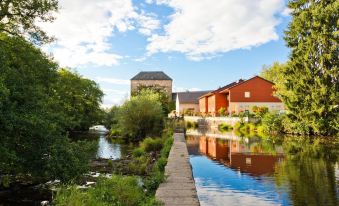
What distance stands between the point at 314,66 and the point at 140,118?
19.5m

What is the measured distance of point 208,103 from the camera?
8394 centimetres

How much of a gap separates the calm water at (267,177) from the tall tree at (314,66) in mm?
14468

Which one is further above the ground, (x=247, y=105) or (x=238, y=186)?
(x=247, y=105)

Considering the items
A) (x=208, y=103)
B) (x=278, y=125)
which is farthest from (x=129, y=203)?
(x=208, y=103)

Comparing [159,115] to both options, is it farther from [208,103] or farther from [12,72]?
[208,103]

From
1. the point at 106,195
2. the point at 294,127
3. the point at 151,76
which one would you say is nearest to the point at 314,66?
the point at 294,127

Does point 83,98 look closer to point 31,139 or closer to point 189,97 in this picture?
point 31,139

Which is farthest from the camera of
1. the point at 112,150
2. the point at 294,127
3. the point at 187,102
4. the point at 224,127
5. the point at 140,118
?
the point at 187,102

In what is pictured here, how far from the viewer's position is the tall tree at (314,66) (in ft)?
125

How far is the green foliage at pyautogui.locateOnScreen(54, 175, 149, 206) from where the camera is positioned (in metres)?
8.30

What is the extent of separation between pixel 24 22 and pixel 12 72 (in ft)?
45.5

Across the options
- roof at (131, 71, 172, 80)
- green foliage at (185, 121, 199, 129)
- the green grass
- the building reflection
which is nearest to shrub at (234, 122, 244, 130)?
green foliage at (185, 121, 199, 129)

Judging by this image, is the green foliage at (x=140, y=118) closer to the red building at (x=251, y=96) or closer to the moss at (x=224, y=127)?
the moss at (x=224, y=127)

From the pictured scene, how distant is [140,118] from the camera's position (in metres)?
41.6
